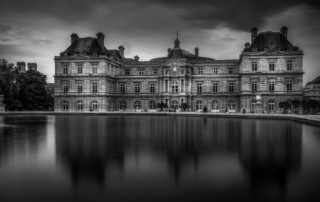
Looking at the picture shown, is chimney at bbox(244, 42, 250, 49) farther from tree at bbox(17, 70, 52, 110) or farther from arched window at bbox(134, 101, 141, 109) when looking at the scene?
tree at bbox(17, 70, 52, 110)

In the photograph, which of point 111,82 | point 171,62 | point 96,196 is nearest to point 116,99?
point 111,82

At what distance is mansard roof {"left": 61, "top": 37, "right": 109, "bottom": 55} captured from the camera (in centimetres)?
4797

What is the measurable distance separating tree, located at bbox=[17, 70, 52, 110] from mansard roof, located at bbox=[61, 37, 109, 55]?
705 cm

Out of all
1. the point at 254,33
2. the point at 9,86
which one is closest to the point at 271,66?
the point at 254,33

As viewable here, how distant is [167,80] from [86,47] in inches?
609

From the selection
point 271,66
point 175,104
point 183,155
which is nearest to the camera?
point 183,155

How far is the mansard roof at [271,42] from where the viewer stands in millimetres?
42250

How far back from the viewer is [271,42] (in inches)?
1688

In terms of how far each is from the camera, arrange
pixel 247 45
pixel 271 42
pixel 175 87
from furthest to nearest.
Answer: pixel 247 45, pixel 175 87, pixel 271 42

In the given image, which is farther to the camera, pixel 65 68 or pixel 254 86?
pixel 65 68

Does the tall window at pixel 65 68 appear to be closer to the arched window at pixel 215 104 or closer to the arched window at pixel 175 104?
the arched window at pixel 175 104

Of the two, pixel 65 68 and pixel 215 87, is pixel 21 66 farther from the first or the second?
pixel 215 87

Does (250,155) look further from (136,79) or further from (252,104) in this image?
(136,79)

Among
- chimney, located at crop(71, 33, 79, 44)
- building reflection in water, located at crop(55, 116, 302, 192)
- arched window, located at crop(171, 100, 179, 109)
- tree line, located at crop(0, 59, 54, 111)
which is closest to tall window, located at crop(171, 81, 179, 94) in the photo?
arched window, located at crop(171, 100, 179, 109)
